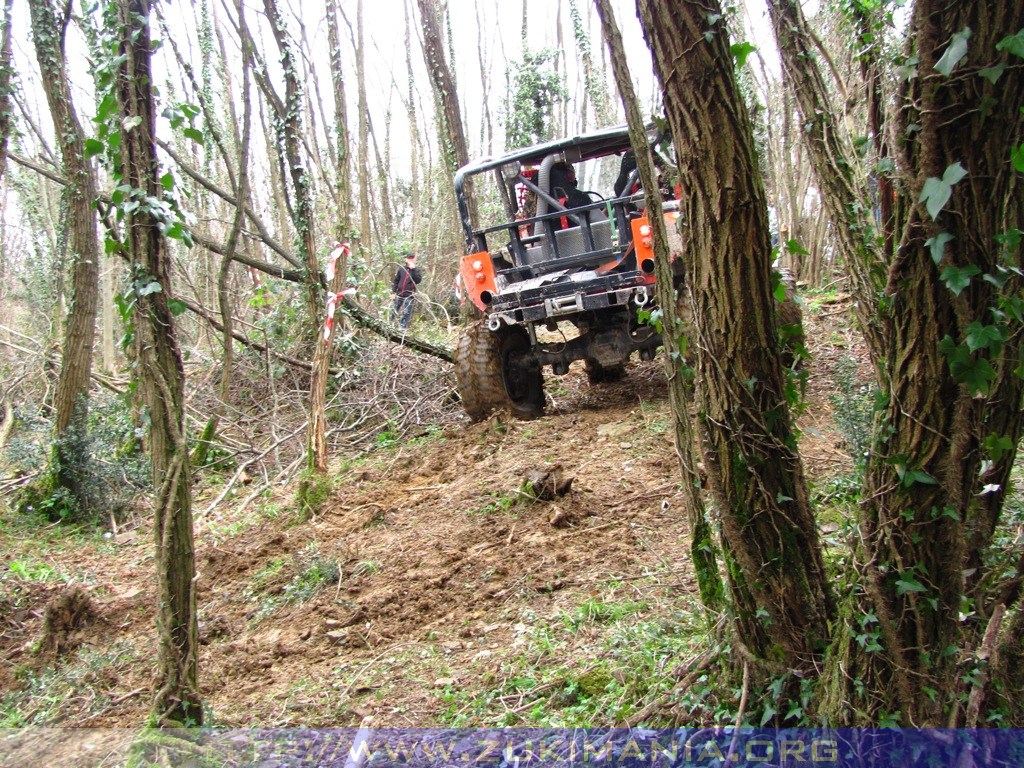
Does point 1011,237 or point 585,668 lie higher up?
point 1011,237

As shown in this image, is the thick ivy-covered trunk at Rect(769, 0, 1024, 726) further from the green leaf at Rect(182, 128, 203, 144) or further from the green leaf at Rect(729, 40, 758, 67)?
the green leaf at Rect(182, 128, 203, 144)

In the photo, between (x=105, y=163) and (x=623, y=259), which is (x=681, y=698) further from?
(x=623, y=259)

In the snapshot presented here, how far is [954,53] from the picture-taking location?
1.81m

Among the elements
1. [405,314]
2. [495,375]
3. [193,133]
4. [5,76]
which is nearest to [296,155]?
[5,76]

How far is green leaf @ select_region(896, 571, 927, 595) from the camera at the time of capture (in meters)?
2.10

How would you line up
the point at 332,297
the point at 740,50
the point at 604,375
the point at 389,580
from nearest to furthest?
1. the point at 740,50
2. the point at 389,580
3. the point at 332,297
4. the point at 604,375


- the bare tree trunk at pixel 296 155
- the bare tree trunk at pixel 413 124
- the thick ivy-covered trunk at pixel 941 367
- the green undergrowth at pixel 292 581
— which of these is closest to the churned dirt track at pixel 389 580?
the green undergrowth at pixel 292 581

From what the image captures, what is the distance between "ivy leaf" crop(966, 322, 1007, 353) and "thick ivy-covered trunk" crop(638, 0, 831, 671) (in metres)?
0.60

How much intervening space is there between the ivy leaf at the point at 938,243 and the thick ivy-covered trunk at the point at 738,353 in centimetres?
54

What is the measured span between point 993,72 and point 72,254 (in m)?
7.82

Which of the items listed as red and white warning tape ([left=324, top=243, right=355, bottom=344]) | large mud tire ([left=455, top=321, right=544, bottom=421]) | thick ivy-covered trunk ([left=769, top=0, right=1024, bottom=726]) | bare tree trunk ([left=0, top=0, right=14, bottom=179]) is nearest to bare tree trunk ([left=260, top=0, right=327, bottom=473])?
red and white warning tape ([left=324, top=243, right=355, bottom=344])

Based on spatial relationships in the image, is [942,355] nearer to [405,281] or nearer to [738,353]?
[738,353]

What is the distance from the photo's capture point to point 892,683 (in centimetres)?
217

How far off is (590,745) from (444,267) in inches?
759
